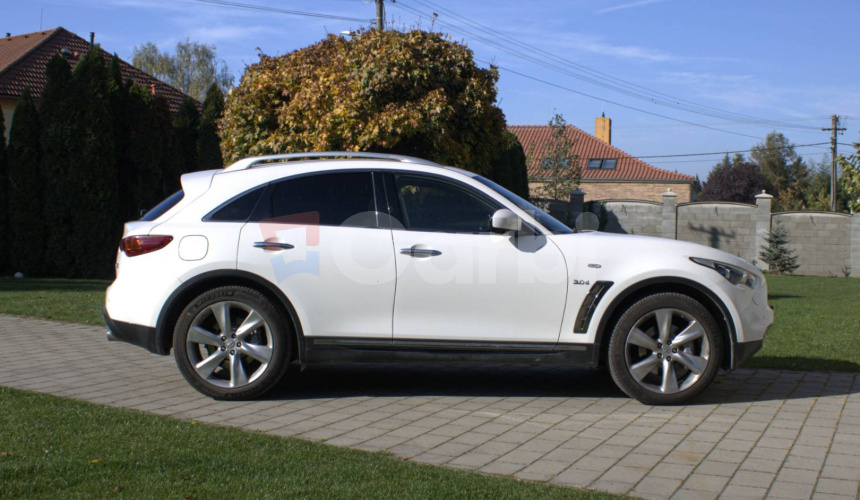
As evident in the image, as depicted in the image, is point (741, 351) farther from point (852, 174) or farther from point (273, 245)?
point (852, 174)

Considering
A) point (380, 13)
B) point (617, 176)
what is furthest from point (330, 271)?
point (617, 176)

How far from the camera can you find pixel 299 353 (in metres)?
5.75

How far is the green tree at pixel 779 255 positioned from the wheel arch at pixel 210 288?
26943 millimetres

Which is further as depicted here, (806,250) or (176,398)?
(806,250)

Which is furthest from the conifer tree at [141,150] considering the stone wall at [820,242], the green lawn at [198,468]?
the stone wall at [820,242]

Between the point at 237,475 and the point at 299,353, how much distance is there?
1858 mm

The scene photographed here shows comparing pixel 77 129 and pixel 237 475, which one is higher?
pixel 77 129

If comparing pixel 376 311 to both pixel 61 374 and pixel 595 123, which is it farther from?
pixel 595 123

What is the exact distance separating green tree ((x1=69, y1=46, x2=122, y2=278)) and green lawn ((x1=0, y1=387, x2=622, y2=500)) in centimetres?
1364

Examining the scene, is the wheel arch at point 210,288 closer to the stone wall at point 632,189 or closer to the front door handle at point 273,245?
the front door handle at point 273,245

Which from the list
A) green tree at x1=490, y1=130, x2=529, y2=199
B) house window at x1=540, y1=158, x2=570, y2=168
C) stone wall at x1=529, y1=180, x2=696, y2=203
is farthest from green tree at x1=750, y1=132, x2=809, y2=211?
A: green tree at x1=490, y1=130, x2=529, y2=199

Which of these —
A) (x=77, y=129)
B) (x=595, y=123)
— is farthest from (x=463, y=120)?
(x=595, y=123)

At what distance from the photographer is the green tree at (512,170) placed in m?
28.4

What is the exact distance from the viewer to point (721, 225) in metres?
30.5
